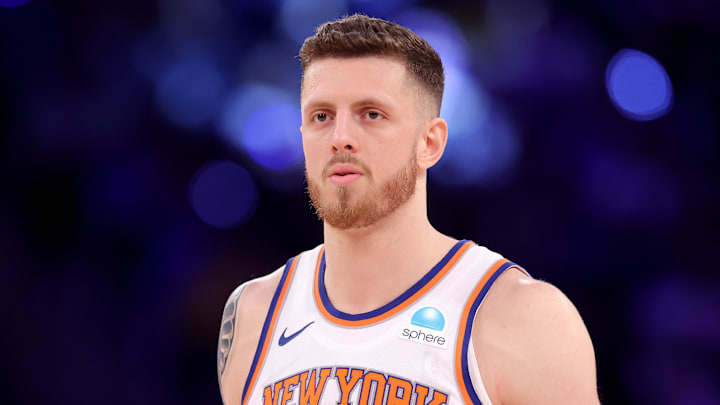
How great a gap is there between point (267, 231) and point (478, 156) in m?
2.16

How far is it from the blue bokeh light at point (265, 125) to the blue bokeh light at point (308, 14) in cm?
60

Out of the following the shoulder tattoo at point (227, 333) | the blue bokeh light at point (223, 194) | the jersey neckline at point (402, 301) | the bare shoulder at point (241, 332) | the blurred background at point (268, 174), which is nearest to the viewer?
the jersey neckline at point (402, 301)

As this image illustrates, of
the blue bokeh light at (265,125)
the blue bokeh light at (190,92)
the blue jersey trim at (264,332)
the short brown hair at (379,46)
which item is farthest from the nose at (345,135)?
the blue bokeh light at (190,92)

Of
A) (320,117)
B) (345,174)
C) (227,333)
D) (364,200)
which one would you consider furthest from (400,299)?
(227,333)

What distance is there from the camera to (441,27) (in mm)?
6453

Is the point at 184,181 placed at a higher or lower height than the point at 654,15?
lower

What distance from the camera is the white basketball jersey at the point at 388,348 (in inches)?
103

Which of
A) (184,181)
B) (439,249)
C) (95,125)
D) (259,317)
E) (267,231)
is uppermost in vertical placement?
(95,125)

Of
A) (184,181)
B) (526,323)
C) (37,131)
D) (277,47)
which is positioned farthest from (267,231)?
(526,323)

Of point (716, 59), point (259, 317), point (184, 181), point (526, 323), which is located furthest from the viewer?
point (184, 181)

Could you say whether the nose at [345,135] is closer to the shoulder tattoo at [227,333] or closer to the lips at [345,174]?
the lips at [345,174]

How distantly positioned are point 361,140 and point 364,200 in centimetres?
25

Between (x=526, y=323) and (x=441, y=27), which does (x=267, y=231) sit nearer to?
(x=441, y=27)

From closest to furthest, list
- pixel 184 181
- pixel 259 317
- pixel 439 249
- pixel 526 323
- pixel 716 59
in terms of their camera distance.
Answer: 1. pixel 526 323
2. pixel 439 249
3. pixel 259 317
4. pixel 716 59
5. pixel 184 181
